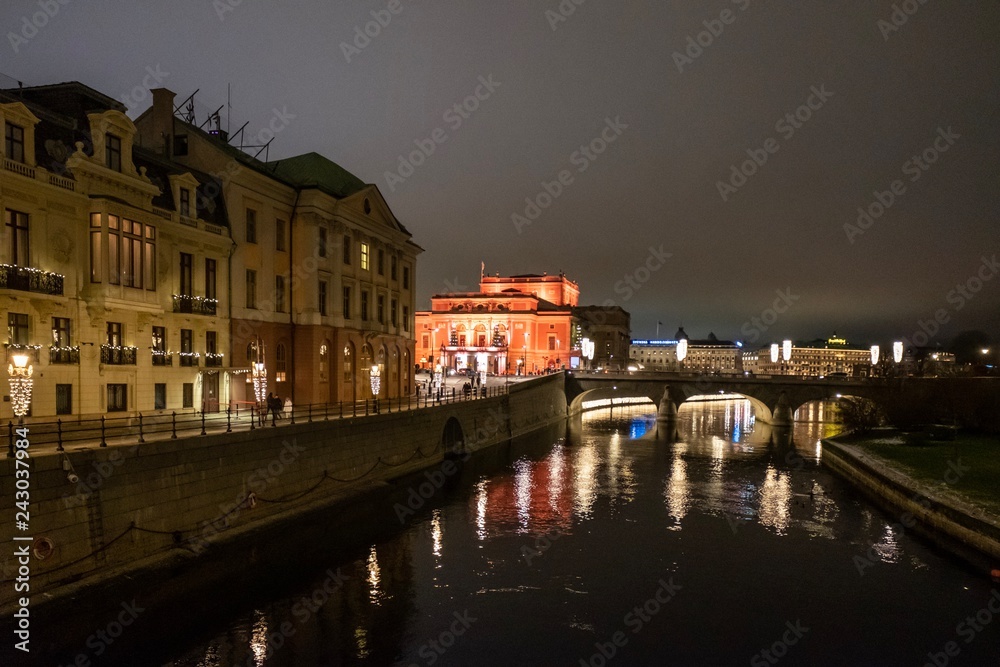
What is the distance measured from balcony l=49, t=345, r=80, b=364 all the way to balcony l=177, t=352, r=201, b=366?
6.09 meters

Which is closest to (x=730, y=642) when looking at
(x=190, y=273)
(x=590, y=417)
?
(x=190, y=273)

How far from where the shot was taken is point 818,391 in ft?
259

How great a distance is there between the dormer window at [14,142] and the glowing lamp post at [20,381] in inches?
385

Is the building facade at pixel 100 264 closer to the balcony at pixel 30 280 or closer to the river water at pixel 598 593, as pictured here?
the balcony at pixel 30 280

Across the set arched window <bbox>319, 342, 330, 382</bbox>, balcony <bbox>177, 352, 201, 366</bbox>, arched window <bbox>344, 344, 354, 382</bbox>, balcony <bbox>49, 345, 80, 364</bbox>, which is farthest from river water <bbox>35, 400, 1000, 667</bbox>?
arched window <bbox>344, 344, 354, 382</bbox>

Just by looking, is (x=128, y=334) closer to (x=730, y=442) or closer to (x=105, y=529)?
(x=105, y=529)

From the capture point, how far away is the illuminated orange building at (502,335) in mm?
120625

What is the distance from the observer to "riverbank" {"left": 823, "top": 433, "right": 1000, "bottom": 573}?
28.8 metres

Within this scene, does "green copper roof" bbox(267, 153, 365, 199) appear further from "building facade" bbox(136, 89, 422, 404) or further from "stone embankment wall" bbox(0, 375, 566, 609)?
"stone embankment wall" bbox(0, 375, 566, 609)
